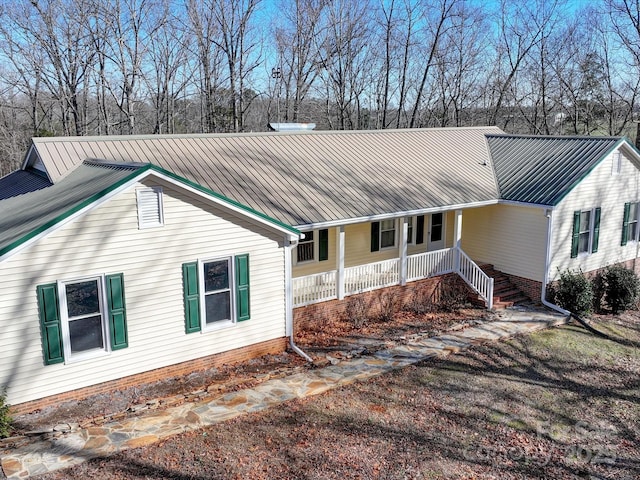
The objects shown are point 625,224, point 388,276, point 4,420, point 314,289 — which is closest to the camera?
point 4,420

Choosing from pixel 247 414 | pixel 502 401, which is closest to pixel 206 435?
pixel 247 414

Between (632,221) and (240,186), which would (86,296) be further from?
(632,221)

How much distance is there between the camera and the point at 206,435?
31.6 ft

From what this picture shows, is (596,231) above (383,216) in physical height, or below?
below

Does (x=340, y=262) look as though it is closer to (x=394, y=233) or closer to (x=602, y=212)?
(x=394, y=233)

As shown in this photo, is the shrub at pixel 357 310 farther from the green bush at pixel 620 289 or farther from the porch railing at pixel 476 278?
the green bush at pixel 620 289

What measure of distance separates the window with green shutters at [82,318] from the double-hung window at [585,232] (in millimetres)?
14135

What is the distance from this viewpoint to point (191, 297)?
37.3 ft

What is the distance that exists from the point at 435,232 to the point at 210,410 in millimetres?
11240

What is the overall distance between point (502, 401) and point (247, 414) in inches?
206

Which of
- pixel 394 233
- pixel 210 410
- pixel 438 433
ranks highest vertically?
pixel 394 233

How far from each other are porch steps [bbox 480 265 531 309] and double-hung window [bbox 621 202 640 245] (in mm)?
5194

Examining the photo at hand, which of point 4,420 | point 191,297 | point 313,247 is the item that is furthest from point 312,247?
point 4,420

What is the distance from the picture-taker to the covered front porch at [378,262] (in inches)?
587
